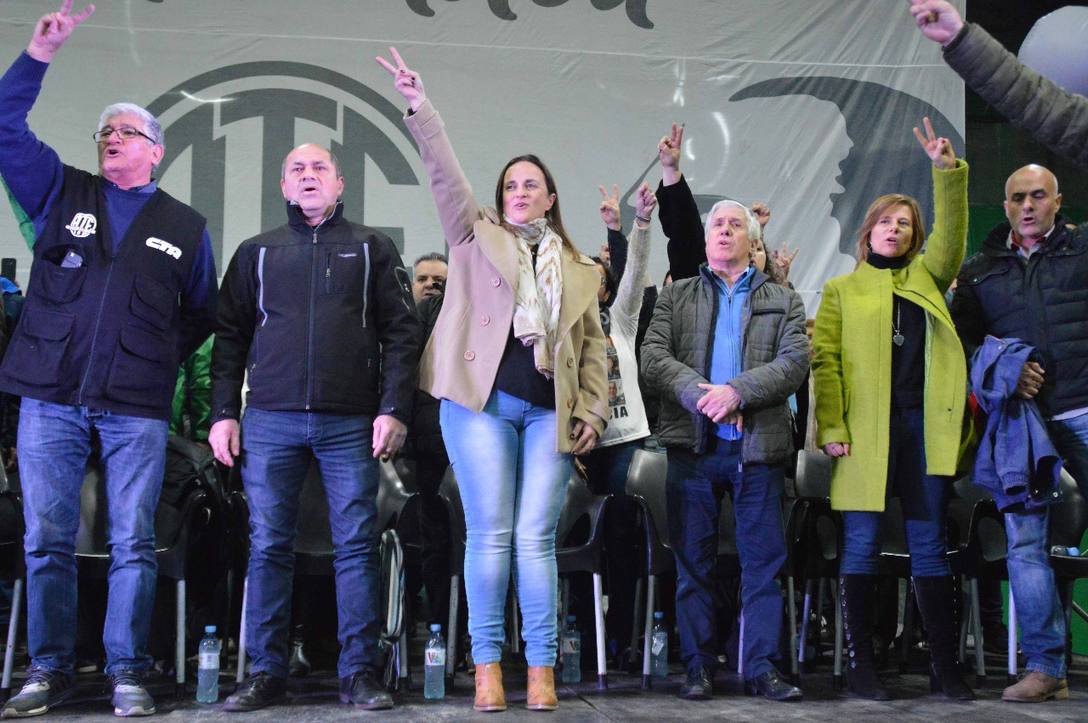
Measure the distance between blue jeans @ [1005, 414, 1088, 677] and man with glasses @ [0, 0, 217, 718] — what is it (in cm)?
256

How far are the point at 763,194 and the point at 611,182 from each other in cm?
90

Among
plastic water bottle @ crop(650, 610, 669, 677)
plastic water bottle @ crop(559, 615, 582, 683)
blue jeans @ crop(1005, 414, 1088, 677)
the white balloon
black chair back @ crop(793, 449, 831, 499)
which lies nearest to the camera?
blue jeans @ crop(1005, 414, 1088, 677)

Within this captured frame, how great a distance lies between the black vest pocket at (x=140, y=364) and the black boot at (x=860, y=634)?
215cm

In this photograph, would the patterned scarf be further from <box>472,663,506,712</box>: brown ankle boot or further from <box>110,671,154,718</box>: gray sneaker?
<box>110,671,154,718</box>: gray sneaker

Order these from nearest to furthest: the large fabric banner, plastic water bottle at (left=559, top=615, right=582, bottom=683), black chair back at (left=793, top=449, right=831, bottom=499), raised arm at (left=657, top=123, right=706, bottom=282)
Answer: plastic water bottle at (left=559, top=615, right=582, bottom=683), raised arm at (left=657, top=123, right=706, bottom=282), black chair back at (left=793, top=449, right=831, bottom=499), the large fabric banner

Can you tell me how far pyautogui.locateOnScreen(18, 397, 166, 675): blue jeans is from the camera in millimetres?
2861

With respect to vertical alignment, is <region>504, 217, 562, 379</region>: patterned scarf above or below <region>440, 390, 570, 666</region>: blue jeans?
above

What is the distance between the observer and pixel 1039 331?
3354 mm

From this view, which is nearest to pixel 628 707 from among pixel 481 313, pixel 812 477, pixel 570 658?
pixel 570 658

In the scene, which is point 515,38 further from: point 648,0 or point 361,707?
point 361,707

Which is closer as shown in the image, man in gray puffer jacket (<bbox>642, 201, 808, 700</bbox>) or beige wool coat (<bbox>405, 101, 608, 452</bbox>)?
beige wool coat (<bbox>405, 101, 608, 452</bbox>)

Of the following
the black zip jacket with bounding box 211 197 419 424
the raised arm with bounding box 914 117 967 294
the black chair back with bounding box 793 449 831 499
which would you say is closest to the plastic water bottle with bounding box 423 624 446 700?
the black zip jacket with bounding box 211 197 419 424

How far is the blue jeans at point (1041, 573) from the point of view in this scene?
3.20 m

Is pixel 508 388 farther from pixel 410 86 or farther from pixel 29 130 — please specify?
pixel 29 130
